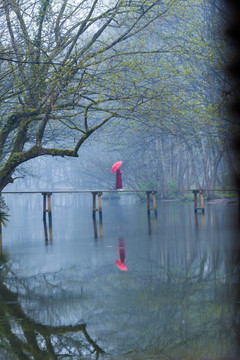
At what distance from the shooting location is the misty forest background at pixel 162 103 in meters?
18.6

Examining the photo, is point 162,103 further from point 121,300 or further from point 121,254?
point 121,300

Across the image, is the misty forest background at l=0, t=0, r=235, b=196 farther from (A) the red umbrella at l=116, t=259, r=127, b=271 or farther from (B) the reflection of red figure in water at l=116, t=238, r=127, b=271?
(A) the red umbrella at l=116, t=259, r=127, b=271

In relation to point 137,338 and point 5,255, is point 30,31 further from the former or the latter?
point 137,338

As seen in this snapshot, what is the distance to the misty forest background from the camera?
61.0ft

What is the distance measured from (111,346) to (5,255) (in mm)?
8353

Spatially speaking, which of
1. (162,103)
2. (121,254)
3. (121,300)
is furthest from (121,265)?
(162,103)

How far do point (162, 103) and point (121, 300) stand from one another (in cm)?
1276

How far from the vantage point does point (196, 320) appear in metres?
6.80

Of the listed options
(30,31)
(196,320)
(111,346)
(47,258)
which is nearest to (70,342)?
(111,346)

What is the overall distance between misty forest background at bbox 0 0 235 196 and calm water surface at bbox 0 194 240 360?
4.97 meters

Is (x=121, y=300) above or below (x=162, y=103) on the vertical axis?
below

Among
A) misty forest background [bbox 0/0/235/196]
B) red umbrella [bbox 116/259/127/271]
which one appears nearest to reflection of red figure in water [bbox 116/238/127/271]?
red umbrella [bbox 116/259/127/271]

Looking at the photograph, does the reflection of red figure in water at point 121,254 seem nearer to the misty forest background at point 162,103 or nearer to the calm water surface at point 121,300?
the calm water surface at point 121,300

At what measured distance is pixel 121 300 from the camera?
8.15m
